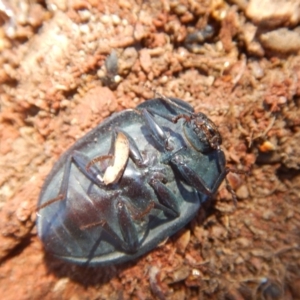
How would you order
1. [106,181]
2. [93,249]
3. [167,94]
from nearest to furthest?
1. [106,181]
2. [93,249]
3. [167,94]

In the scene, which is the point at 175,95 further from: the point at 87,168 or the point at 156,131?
the point at 87,168

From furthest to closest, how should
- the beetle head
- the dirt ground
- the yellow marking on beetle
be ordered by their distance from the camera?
the dirt ground → the beetle head → the yellow marking on beetle

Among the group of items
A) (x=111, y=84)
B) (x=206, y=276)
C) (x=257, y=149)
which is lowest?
(x=206, y=276)

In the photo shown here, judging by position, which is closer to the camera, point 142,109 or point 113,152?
point 113,152

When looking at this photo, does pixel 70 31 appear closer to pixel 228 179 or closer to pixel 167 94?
pixel 167 94

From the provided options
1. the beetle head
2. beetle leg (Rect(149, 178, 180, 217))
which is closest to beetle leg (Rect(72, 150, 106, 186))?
beetle leg (Rect(149, 178, 180, 217))

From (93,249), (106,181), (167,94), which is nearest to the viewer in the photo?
(106,181)

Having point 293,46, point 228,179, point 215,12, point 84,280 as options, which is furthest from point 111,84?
point 84,280

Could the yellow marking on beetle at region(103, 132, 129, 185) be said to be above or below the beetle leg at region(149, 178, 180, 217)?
above

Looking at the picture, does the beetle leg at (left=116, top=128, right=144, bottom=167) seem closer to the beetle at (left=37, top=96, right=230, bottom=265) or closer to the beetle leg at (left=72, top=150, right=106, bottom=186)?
the beetle at (left=37, top=96, right=230, bottom=265)
